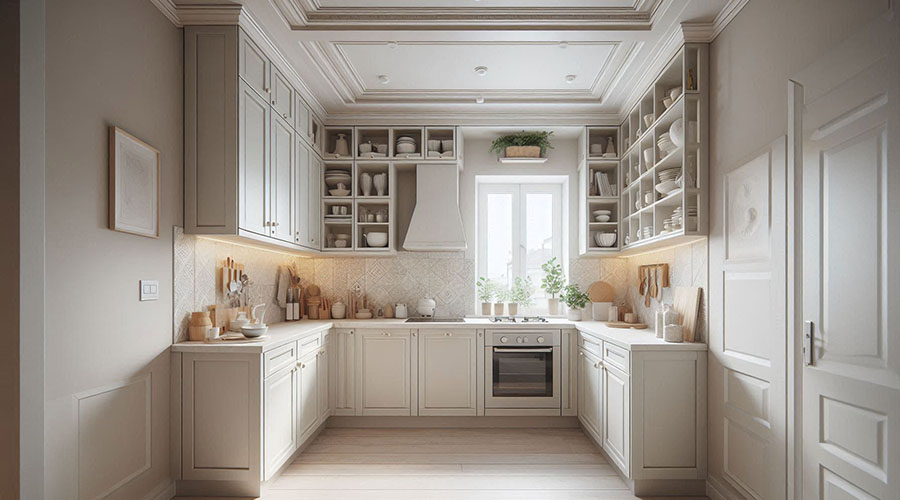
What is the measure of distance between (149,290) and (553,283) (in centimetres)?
340

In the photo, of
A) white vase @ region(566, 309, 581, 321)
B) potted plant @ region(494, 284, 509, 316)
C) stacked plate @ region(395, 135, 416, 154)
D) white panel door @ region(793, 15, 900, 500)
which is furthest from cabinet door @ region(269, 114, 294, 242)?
white panel door @ region(793, 15, 900, 500)

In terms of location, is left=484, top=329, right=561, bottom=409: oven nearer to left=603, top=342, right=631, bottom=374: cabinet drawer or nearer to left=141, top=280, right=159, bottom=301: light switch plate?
left=603, top=342, right=631, bottom=374: cabinet drawer

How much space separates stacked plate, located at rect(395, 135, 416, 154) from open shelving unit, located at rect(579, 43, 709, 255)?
5.19 feet

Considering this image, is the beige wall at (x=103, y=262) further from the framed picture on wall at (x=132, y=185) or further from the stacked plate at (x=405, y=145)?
the stacked plate at (x=405, y=145)

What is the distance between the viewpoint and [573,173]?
503 cm

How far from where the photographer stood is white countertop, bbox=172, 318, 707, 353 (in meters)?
2.87

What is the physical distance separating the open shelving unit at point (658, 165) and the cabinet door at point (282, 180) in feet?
8.44

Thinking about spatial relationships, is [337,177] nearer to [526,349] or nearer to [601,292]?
[526,349]

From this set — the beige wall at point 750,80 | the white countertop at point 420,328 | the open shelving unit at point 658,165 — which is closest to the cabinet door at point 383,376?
the white countertop at point 420,328

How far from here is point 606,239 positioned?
4.64m

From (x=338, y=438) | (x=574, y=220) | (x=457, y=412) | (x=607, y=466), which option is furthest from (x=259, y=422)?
(x=574, y=220)

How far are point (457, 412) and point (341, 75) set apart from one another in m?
2.89

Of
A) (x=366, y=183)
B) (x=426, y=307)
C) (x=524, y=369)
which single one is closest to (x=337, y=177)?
(x=366, y=183)

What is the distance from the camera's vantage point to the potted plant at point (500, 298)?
4.90 m
